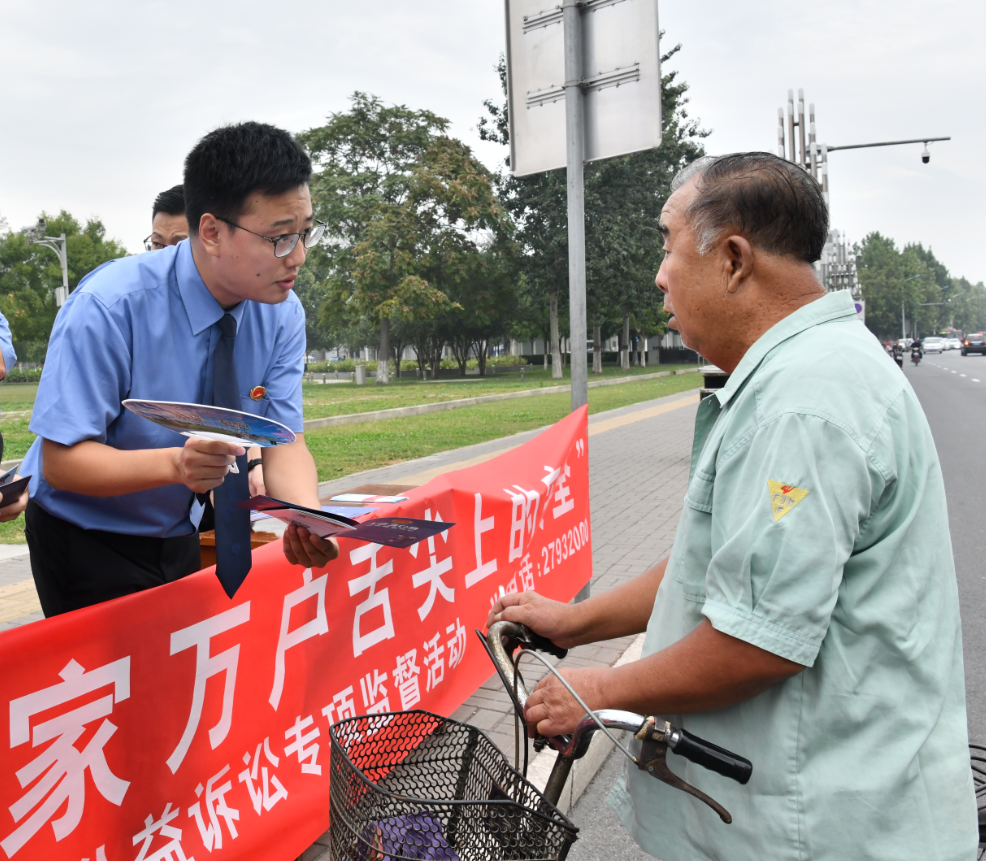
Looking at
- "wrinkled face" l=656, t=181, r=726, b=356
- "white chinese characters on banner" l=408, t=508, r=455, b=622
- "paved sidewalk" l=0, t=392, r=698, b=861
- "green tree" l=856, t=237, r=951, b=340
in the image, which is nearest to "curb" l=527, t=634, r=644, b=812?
"paved sidewalk" l=0, t=392, r=698, b=861

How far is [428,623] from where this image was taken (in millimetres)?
3229

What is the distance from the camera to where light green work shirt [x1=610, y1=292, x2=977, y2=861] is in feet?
3.82

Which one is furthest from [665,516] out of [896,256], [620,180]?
[896,256]

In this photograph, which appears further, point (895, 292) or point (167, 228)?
point (895, 292)

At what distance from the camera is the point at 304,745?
2.52 metres

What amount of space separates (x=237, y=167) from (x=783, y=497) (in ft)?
4.77

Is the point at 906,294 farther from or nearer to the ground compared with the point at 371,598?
farther from the ground

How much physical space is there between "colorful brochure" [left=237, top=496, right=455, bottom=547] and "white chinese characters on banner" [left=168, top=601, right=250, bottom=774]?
47 centimetres

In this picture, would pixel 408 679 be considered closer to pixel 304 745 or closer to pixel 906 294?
pixel 304 745

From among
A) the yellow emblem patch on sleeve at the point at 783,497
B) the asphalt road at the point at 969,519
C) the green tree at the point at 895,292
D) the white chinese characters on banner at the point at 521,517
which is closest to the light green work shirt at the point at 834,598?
the yellow emblem patch on sleeve at the point at 783,497

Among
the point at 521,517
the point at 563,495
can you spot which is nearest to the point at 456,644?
the point at 521,517

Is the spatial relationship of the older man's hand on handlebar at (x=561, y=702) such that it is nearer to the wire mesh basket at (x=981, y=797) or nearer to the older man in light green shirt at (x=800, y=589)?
the older man in light green shirt at (x=800, y=589)

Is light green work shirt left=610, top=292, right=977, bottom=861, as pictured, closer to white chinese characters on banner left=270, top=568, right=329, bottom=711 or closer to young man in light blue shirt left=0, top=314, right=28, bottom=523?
white chinese characters on banner left=270, top=568, right=329, bottom=711

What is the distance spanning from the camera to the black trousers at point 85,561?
7.07 feet
